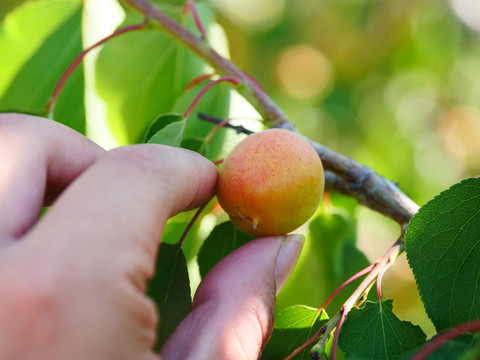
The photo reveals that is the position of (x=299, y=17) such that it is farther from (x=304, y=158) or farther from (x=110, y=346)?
(x=110, y=346)

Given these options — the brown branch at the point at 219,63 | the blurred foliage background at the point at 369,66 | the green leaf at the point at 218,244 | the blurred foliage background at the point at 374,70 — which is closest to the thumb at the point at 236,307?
the green leaf at the point at 218,244

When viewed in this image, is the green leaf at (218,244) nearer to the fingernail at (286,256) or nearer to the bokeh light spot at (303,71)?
the fingernail at (286,256)

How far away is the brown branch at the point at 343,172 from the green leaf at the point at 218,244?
0.17 metres

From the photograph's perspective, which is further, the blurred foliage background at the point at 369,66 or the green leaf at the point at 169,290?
the blurred foliage background at the point at 369,66

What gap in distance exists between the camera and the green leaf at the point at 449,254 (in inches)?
22.1

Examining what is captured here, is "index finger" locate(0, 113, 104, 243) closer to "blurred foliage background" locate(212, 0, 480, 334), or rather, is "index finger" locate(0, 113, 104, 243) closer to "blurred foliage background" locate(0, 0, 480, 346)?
"blurred foliage background" locate(0, 0, 480, 346)

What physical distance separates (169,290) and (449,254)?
341 mm

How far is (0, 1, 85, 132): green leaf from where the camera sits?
37.7 inches

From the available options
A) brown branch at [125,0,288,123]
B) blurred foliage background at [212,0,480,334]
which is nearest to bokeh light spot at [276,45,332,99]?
blurred foliage background at [212,0,480,334]

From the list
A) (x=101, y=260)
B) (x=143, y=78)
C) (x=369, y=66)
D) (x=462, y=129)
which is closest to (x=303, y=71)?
(x=369, y=66)

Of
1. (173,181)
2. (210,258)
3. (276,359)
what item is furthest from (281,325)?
(173,181)

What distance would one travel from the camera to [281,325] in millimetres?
631

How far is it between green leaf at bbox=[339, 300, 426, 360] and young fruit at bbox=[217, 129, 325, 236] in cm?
14

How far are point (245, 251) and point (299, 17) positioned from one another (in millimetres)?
2414
